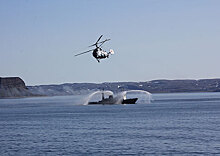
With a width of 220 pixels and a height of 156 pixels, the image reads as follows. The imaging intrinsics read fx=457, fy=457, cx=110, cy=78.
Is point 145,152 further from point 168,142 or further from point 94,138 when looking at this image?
point 94,138

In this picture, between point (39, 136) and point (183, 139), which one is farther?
point (39, 136)

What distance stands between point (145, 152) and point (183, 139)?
14.8 m

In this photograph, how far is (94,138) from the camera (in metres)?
88.4

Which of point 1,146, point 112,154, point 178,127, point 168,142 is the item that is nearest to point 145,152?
point 112,154

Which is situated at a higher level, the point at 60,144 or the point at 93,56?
the point at 93,56

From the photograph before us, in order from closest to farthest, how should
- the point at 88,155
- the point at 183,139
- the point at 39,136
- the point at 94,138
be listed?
the point at 88,155 < the point at 183,139 < the point at 94,138 < the point at 39,136

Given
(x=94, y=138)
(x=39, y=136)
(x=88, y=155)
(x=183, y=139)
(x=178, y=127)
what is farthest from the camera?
(x=178, y=127)

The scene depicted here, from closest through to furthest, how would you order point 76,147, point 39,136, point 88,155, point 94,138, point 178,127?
point 88,155 < point 76,147 < point 94,138 < point 39,136 < point 178,127

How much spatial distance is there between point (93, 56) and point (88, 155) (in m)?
18.0

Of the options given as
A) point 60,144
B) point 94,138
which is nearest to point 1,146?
point 60,144

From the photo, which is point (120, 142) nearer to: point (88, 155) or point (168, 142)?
point (168, 142)

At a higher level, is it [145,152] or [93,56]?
[93,56]

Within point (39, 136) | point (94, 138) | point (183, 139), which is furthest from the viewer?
point (39, 136)

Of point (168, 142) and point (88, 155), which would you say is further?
point (168, 142)
